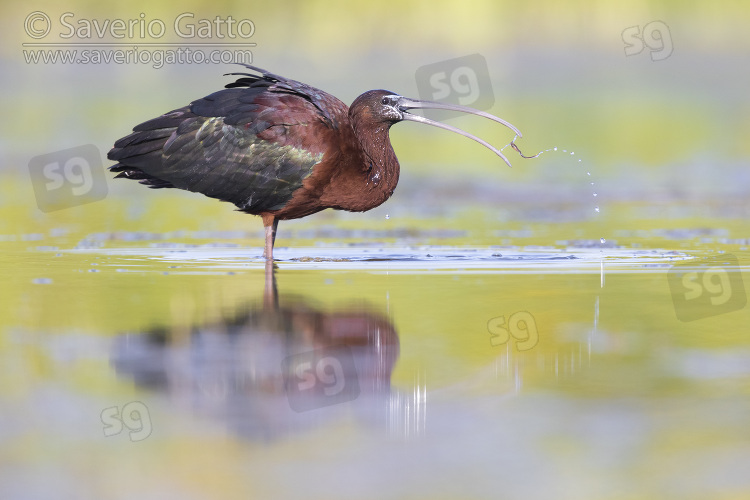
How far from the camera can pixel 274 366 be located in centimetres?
557

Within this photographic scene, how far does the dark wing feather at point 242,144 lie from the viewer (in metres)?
9.78

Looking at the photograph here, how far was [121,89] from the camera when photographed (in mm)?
25938

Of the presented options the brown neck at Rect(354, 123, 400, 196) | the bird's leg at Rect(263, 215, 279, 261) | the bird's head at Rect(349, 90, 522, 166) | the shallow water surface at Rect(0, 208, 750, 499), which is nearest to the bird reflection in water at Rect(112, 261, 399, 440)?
the shallow water surface at Rect(0, 208, 750, 499)

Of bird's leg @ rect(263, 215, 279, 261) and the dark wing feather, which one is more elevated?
the dark wing feather

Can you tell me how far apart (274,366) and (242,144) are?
467cm

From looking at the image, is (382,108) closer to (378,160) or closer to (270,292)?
(378,160)

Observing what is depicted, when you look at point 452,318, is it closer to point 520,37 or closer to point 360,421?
point 360,421

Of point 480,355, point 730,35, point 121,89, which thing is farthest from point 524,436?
point 730,35

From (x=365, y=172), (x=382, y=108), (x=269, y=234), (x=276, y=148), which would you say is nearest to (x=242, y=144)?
(x=276, y=148)

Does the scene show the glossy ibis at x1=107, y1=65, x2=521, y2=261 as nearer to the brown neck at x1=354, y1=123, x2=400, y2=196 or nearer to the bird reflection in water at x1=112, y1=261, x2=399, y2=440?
the brown neck at x1=354, y1=123, x2=400, y2=196

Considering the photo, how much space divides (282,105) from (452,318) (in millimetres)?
3499

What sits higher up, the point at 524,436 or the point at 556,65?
the point at 556,65

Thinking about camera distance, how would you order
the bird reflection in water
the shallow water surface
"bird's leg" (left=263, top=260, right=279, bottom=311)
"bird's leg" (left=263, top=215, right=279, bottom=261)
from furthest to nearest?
1. "bird's leg" (left=263, top=215, right=279, bottom=261)
2. "bird's leg" (left=263, top=260, right=279, bottom=311)
3. the bird reflection in water
4. the shallow water surface

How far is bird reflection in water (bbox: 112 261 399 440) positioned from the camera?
4805mm
